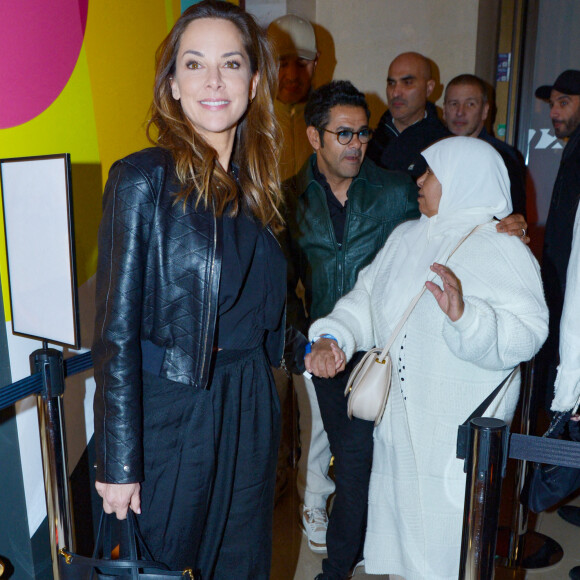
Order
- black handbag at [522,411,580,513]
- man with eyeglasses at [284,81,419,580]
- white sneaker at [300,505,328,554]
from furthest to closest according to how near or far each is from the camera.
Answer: white sneaker at [300,505,328,554] < man with eyeglasses at [284,81,419,580] < black handbag at [522,411,580,513]

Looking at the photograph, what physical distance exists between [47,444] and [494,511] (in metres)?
1.26

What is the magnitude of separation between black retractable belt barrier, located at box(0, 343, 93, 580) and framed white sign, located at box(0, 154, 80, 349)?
0.27 ft

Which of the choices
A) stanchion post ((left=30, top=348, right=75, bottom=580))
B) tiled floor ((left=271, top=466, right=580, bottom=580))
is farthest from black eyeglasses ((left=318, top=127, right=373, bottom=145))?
tiled floor ((left=271, top=466, right=580, bottom=580))

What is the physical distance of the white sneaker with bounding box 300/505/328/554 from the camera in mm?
3027

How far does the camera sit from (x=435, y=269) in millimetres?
1955

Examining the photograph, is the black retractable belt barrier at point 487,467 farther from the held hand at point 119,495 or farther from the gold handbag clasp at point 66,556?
the gold handbag clasp at point 66,556

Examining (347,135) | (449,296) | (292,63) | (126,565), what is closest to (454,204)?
(449,296)

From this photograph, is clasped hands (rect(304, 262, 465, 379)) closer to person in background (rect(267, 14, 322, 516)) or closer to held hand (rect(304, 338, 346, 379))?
held hand (rect(304, 338, 346, 379))

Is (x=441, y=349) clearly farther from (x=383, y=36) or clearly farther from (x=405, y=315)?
(x=383, y=36)

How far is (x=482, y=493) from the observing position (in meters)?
1.66

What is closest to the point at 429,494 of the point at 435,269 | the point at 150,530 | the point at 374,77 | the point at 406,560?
the point at 406,560

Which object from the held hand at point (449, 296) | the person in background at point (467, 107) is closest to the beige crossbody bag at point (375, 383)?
the held hand at point (449, 296)

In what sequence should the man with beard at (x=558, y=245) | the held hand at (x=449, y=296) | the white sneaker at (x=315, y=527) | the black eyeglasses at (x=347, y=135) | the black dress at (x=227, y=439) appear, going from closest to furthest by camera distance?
the black dress at (x=227, y=439) → the held hand at (x=449, y=296) → the black eyeglasses at (x=347, y=135) → the white sneaker at (x=315, y=527) → the man with beard at (x=558, y=245)

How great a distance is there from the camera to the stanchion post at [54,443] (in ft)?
6.26
